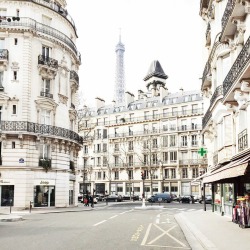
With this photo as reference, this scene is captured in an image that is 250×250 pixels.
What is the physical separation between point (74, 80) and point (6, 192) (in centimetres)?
1382

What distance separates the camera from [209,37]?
100ft

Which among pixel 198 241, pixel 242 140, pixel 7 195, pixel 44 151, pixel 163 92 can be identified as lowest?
pixel 198 241

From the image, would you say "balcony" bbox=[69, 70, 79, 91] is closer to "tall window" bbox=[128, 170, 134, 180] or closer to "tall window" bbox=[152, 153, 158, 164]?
"tall window" bbox=[152, 153, 158, 164]

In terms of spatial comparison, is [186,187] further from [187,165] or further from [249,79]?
[249,79]

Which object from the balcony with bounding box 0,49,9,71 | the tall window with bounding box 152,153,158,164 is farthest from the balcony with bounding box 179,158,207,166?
the balcony with bounding box 0,49,9,71

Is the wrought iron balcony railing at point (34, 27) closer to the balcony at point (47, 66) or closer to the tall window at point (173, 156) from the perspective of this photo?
the balcony at point (47, 66)

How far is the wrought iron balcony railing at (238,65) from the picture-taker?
15.6 m

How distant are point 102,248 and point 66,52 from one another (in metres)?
31.7

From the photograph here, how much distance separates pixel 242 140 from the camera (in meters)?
19.3

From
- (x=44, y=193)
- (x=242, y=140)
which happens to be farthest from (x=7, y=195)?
(x=242, y=140)

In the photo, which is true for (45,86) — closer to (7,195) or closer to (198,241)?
(7,195)

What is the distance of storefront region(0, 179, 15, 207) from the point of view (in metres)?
33.8

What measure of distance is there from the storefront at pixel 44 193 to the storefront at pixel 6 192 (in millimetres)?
2123

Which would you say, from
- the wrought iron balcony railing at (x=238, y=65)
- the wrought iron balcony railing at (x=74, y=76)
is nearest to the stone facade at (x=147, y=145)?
the wrought iron balcony railing at (x=74, y=76)
